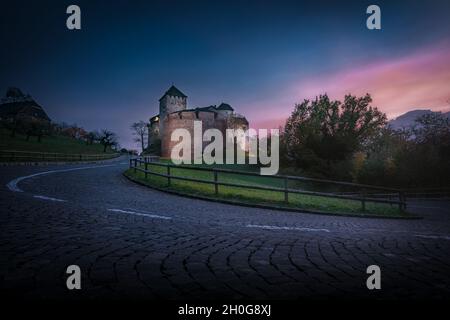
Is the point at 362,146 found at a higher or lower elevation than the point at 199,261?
higher

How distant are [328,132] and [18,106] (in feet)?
268

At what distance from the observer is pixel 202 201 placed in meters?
10.5

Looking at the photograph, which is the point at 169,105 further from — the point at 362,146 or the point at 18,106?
the point at 362,146

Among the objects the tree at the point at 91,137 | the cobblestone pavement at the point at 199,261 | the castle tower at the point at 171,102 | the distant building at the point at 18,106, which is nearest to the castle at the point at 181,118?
the castle tower at the point at 171,102

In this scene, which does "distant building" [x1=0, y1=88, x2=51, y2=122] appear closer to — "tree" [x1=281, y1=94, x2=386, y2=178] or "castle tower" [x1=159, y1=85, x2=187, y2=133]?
"castle tower" [x1=159, y1=85, x2=187, y2=133]

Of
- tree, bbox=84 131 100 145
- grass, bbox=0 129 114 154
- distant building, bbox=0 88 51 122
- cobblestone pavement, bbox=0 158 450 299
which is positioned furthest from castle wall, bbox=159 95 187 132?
cobblestone pavement, bbox=0 158 450 299

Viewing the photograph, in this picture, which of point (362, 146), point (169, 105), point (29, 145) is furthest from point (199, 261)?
point (169, 105)

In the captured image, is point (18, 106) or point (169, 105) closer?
point (18, 106)

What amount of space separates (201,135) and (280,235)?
68528 millimetres

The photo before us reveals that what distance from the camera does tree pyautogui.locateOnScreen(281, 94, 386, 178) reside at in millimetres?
48469

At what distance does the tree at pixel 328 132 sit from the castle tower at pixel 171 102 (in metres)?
47.3

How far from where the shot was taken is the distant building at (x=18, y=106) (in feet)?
210

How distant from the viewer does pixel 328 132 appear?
52.0 meters
